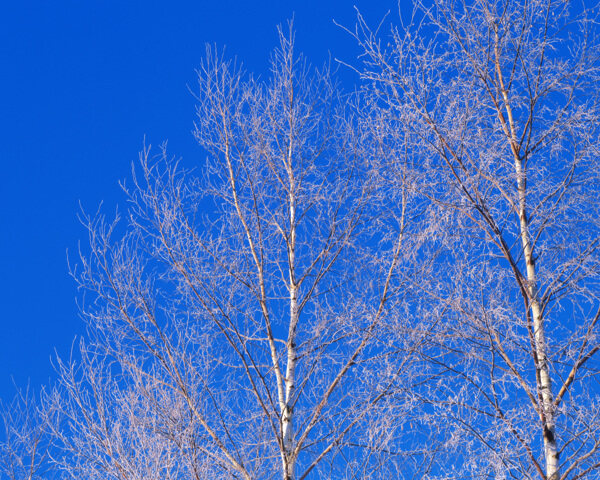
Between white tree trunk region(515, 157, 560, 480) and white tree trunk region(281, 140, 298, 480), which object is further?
white tree trunk region(281, 140, 298, 480)

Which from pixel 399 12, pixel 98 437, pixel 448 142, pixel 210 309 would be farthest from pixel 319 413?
pixel 399 12

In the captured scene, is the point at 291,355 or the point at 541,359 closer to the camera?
the point at 541,359

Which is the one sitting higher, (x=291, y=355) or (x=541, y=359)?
(x=291, y=355)

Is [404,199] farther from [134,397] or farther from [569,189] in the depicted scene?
[134,397]

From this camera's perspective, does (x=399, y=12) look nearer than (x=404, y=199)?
Yes

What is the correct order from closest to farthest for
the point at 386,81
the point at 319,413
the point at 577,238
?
1. the point at 577,238
2. the point at 386,81
3. the point at 319,413

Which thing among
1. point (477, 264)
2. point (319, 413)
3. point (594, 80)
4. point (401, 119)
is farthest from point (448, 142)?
point (319, 413)

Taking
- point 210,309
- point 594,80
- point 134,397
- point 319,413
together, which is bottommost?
point 319,413

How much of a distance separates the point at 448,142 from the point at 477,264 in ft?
3.17

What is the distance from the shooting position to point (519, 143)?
5.77m

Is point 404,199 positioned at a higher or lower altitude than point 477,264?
higher

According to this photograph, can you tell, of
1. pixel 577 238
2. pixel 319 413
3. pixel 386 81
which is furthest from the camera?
pixel 319 413

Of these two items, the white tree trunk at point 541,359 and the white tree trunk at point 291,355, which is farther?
the white tree trunk at point 291,355

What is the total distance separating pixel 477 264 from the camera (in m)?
5.32
